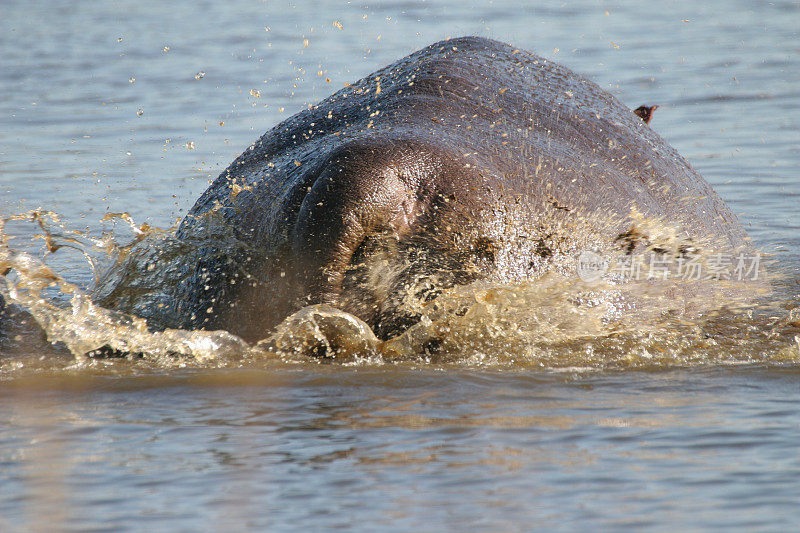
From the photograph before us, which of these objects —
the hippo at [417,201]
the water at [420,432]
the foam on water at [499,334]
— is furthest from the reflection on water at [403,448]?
the hippo at [417,201]

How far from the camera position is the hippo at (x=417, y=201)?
3678 mm

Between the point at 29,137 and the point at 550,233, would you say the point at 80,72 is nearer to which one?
the point at 29,137

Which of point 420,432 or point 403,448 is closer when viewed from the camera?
point 403,448

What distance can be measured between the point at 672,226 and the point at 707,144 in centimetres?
478

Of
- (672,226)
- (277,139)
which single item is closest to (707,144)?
(672,226)

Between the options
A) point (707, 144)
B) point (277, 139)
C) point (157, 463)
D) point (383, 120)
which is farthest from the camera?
point (707, 144)

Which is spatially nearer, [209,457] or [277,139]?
[209,457]

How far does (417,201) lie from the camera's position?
147 inches

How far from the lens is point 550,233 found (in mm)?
3877
